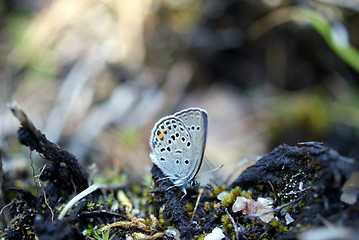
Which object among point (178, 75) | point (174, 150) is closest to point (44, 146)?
point (174, 150)

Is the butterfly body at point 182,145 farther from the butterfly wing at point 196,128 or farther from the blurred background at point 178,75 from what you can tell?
the blurred background at point 178,75

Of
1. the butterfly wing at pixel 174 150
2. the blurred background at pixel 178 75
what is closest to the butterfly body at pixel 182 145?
the butterfly wing at pixel 174 150

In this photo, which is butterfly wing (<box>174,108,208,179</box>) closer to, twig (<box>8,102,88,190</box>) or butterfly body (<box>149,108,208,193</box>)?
butterfly body (<box>149,108,208,193</box>)

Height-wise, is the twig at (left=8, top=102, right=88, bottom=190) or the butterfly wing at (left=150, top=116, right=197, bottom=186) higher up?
the twig at (left=8, top=102, right=88, bottom=190)

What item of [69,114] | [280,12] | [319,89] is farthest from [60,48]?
[319,89]

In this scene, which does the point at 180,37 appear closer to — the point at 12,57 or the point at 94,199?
the point at 12,57

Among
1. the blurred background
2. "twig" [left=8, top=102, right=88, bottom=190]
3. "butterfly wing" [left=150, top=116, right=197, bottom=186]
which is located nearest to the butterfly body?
"butterfly wing" [left=150, top=116, right=197, bottom=186]

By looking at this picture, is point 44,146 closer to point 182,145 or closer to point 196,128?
point 182,145
